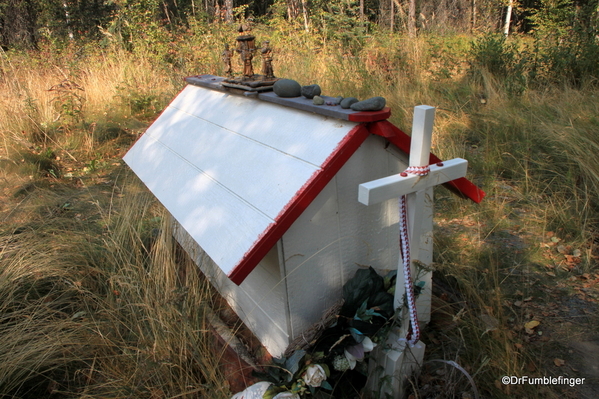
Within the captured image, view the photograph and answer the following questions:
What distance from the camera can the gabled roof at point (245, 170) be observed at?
146 cm

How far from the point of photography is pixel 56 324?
203 centimetres

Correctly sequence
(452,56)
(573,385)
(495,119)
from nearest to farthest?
1. (573,385)
2. (495,119)
3. (452,56)

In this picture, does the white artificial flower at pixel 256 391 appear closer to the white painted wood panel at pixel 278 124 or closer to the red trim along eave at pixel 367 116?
the white painted wood panel at pixel 278 124

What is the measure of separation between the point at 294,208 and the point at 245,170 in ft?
1.43

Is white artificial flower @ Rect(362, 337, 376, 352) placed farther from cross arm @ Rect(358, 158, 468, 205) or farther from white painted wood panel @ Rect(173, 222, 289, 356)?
cross arm @ Rect(358, 158, 468, 205)

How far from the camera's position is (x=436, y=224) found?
10.8ft

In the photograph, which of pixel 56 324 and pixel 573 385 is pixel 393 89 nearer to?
pixel 573 385

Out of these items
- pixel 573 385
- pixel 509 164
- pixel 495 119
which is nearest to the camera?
pixel 573 385

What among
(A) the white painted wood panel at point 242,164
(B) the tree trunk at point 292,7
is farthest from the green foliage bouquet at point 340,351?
(B) the tree trunk at point 292,7

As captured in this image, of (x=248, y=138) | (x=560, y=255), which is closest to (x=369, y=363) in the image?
(x=248, y=138)

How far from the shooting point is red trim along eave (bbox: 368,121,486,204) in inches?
60.9

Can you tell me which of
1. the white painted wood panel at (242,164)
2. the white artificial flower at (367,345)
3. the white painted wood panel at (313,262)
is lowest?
the white artificial flower at (367,345)

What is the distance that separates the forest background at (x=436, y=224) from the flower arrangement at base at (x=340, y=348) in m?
0.26

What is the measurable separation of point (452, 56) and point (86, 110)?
5.92 meters
